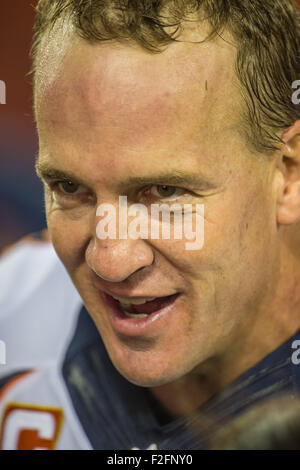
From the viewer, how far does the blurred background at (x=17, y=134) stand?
2.48ft

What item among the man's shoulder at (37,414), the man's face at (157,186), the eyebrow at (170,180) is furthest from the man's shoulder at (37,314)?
the eyebrow at (170,180)

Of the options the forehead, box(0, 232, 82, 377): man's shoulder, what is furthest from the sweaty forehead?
box(0, 232, 82, 377): man's shoulder

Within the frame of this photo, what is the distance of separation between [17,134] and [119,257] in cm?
29

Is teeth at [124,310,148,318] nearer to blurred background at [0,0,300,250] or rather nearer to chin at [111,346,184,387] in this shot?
chin at [111,346,184,387]

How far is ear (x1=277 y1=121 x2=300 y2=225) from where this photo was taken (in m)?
0.61

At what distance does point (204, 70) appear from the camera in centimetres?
55

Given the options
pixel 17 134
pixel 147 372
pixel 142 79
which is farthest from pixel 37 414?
pixel 142 79

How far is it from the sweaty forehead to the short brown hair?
0.01m

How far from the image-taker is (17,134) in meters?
0.80

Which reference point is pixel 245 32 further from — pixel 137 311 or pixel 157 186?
pixel 137 311

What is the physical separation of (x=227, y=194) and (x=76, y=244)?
0.15m

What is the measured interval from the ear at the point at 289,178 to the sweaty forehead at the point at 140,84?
8 cm

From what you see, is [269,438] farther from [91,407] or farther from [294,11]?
[294,11]

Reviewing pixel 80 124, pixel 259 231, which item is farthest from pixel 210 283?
pixel 80 124
